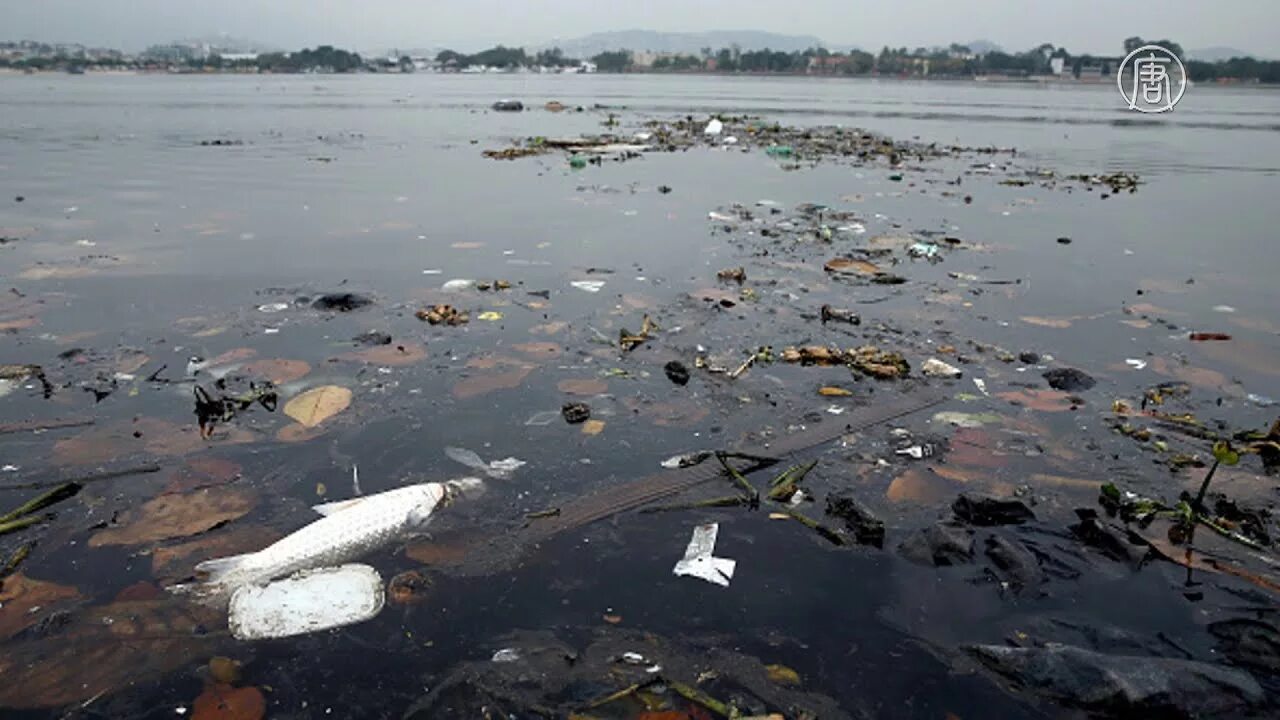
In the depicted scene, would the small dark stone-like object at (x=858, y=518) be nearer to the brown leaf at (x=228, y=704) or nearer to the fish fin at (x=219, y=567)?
the brown leaf at (x=228, y=704)

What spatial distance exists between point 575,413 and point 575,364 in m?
0.73

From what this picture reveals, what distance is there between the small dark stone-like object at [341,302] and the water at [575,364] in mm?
124

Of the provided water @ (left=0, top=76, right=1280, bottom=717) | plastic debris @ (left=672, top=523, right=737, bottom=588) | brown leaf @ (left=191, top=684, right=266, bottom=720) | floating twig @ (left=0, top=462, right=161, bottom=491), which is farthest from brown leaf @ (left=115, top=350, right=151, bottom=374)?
plastic debris @ (left=672, top=523, right=737, bottom=588)

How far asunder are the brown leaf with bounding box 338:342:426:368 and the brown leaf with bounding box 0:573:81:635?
6.61 feet

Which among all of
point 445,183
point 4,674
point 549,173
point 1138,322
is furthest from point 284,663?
point 549,173

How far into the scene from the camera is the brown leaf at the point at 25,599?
6.98ft

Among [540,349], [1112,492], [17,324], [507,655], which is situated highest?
[17,324]

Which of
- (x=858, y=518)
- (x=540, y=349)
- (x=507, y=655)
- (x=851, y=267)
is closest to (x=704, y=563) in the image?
A: (x=858, y=518)

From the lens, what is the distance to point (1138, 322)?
5.18 metres

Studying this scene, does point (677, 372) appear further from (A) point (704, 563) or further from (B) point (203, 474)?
(B) point (203, 474)

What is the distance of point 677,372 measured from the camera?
405cm

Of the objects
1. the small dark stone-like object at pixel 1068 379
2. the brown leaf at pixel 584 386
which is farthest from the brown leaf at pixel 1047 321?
the brown leaf at pixel 584 386

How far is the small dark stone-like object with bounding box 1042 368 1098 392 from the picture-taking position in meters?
4.01

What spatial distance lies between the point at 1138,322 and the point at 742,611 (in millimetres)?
4388
